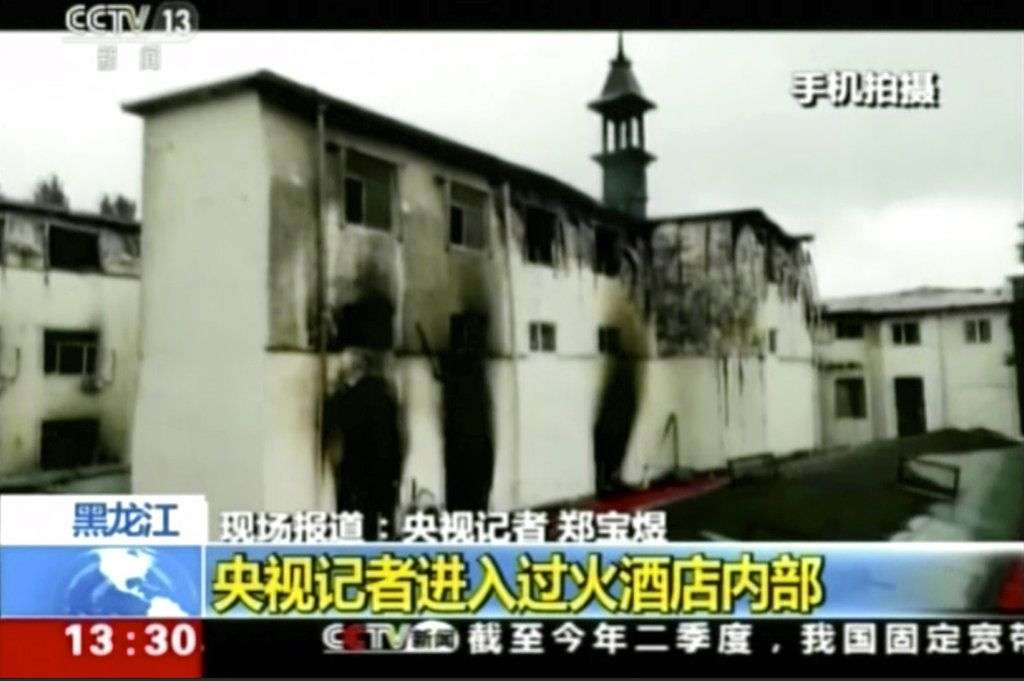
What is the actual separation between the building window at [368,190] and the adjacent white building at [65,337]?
2.21 ft

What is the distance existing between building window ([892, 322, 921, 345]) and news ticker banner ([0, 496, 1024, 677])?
662 millimetres

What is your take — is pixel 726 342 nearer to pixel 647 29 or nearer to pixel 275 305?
pixel 647 29

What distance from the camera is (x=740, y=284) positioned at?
2.81m

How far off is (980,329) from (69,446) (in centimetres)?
291

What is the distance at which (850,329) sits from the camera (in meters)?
2.74

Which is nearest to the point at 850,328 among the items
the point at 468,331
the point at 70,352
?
the point at 468,331

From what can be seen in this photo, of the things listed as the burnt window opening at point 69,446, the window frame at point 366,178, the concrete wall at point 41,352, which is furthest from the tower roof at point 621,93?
the burnt window opening at point 69,446

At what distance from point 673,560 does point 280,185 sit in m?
1.66

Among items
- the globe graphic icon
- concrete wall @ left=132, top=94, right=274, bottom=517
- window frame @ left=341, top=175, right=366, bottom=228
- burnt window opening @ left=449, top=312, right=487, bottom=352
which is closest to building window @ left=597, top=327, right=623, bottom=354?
burnt window opening @ left=449, top=312, right=487, bottom=352

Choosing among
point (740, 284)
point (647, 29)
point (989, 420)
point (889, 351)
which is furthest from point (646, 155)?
point (989, 420)

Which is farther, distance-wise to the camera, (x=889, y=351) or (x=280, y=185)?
(x=889, y=351)

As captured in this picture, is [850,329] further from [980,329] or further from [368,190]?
[368,190]

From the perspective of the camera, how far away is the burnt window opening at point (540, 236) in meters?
2.77

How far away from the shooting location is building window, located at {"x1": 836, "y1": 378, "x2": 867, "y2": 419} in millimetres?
2740
